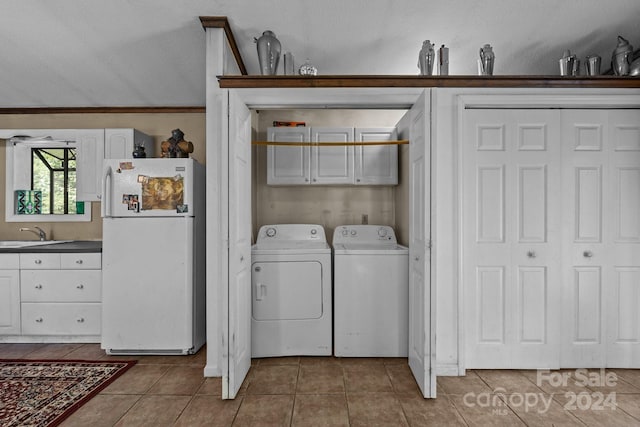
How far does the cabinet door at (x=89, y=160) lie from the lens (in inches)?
143

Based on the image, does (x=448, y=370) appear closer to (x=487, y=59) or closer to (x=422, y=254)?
(x=422, y=254)

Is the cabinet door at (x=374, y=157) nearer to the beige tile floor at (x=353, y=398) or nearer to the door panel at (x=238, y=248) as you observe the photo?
the door panel at (x=238, y=248)

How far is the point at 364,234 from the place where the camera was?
347 cm

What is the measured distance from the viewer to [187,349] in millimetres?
2865

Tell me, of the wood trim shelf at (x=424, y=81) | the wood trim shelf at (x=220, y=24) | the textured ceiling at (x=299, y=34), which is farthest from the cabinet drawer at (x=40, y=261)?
the wood trim shelf at (x=220, y=24)

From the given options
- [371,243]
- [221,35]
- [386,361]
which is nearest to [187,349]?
[386,361]

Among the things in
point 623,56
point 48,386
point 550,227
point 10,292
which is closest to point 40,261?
→ point 10,292

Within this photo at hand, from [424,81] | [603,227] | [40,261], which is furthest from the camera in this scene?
[40,261]

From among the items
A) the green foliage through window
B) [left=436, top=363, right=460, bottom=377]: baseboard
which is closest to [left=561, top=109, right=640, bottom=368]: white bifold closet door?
[left=436, top=363, right=460, bottom=377]: baseboard

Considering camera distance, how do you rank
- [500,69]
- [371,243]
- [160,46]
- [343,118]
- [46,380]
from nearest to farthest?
[46,380], [160,46], [500,69], [371,243], [343,118]

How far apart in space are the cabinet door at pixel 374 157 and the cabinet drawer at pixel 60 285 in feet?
8.54

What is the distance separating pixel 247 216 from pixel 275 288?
0.69 meters

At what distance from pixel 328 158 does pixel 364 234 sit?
2.74ft

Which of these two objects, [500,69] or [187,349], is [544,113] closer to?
[500,69]
